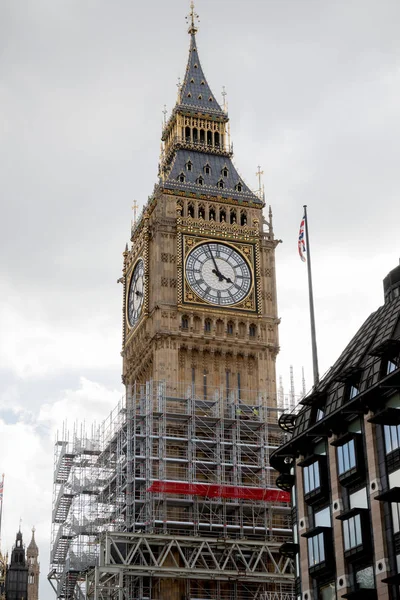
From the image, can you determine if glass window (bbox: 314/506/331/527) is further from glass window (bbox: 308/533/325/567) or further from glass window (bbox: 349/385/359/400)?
glass window (bbox: 349/385/359/400)

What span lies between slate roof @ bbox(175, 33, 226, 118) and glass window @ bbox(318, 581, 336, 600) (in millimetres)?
67868

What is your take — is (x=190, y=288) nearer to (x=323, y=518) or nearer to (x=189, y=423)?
(x=189, y=423)

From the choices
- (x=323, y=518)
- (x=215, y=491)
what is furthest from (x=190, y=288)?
(x=323, y=518)

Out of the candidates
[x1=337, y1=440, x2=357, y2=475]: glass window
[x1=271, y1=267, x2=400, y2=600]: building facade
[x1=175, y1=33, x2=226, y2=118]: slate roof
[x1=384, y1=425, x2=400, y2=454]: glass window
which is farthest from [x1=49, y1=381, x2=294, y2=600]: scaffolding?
[x1=175, y1=33, x2=226, y2=118]: slate roof

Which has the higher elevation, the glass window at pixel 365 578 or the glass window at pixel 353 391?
the glass window at pixel 353 391

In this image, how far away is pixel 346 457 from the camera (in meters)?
68.3

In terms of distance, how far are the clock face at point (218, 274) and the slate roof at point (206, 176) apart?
7.09 metres

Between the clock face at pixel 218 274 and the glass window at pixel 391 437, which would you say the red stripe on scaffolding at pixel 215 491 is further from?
the glass window at pixel 391 437

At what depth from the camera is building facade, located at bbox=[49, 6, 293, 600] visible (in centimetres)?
9281

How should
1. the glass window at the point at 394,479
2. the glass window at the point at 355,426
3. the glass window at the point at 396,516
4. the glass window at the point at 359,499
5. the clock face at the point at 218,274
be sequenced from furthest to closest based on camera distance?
the clock face at the point at 218,274 → the glass window at the point at 355,426 → the glass window at the point at 359,499 → the glass window at the point at 394,479 → the glass window at the point at 396,516

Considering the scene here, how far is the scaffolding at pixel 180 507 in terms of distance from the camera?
91000 mm

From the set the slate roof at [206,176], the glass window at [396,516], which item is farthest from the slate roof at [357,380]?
the slate roof at [206,176]

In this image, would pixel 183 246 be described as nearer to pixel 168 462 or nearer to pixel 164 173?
pixel 164 173

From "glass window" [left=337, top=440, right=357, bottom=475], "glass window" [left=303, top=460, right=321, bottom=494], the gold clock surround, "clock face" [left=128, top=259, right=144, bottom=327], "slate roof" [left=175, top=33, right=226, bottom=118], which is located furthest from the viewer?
"slate roof" [left=175, top=33, right=226, bottom=118]
